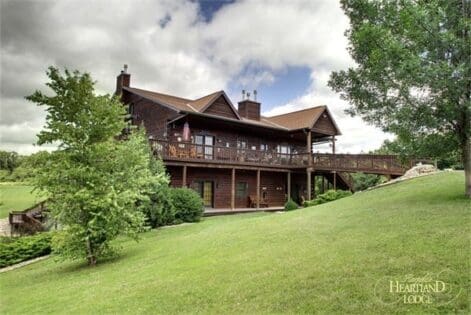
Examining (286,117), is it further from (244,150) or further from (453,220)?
(453,220)

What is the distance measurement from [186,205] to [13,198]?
35461 mm

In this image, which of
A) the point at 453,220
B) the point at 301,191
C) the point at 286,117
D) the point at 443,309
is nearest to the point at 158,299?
the point at 443,309

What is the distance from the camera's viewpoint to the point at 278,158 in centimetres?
2747

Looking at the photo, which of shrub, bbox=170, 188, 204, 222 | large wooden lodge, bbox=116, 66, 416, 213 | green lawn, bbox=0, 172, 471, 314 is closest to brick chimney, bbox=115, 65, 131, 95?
large wooden lodge, bbox=116, 66, 416, 213

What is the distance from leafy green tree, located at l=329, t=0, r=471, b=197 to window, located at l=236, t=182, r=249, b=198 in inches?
658

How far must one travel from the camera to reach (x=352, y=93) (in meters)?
12.4

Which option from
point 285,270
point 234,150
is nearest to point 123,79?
point 234,150

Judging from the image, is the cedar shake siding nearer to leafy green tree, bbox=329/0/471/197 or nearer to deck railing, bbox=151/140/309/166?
deck railing, bbox=151/140/309/166

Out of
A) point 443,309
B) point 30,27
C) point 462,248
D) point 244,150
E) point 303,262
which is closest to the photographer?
point 443,309

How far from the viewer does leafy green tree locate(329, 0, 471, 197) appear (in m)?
9.62

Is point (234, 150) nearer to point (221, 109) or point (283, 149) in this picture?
point (221, 109)

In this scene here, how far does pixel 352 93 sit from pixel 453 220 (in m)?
5.55

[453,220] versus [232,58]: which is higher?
[232,58]

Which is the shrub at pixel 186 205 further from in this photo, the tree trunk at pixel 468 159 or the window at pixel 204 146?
the tree trunk at pixel 468 159
